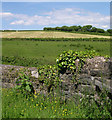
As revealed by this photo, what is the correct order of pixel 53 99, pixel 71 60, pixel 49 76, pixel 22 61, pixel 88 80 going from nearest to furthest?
pixel 88 80
pixel 71 60
pixel 53 99
pixel 49 76
pixel 22 61

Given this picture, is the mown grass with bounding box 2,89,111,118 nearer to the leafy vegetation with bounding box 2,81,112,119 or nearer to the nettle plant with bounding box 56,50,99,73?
the leafy vegetation with bounding box 2,81,112,119

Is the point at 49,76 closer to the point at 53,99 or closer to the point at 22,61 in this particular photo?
the point at 53,99

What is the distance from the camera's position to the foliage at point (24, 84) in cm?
600

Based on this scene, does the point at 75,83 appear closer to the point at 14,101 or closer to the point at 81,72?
the point at 81,72

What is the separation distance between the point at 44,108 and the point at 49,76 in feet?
4.20

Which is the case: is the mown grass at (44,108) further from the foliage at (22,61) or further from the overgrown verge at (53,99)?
the foliage at (22,61)

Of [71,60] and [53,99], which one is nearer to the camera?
[71,60]

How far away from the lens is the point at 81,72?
5461 millimetres

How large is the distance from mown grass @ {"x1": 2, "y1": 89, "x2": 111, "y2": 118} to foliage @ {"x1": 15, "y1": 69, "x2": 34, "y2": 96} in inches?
9.9

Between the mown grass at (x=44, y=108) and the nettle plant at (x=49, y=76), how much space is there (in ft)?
1.69

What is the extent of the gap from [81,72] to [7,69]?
335 centimetres

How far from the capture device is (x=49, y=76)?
592cm

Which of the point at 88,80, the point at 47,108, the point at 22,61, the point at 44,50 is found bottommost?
the point at 47,108

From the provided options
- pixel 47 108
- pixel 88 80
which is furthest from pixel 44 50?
pixel 47 108
